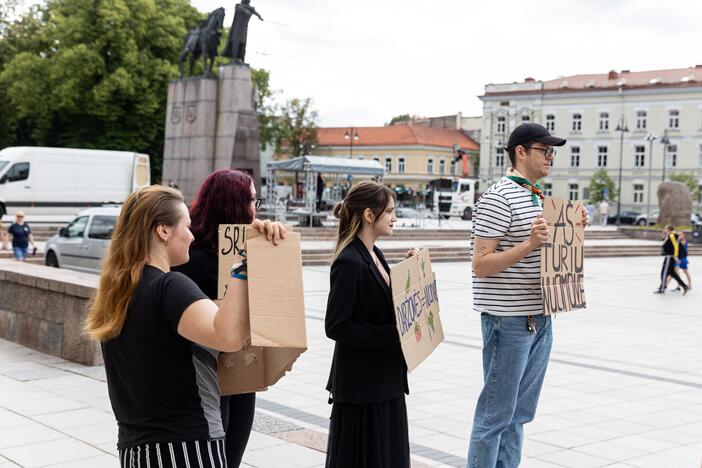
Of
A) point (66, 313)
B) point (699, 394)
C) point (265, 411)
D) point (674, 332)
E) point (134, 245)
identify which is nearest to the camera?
point (134, 245)

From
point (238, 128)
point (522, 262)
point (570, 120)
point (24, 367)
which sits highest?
point (570, 120)

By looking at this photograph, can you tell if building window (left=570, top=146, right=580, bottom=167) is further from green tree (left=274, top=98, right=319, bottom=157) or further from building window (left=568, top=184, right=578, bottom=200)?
green tree (left=274, top=98, right=319, bottom=157)

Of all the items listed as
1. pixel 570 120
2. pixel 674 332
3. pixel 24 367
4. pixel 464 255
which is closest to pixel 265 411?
pixel 24 367

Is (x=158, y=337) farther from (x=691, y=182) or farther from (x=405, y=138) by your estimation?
(x=405, y=138)

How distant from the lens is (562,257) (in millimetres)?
4688

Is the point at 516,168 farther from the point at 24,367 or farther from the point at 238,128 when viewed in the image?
the point at 238,128

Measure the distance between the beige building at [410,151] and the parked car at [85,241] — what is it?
7459 cm

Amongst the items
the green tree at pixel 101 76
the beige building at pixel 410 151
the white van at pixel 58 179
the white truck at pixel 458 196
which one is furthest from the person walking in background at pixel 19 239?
the beige building at pixel 410 151

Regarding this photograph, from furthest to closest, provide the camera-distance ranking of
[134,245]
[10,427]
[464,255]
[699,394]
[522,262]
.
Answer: [464,255] < [699,394] < [10,427] < [522,262] < [134,245]

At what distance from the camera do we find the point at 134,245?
290 cm

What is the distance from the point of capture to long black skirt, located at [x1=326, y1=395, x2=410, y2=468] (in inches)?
150

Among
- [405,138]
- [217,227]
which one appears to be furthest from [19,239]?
[405,138]

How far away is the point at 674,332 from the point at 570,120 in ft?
243

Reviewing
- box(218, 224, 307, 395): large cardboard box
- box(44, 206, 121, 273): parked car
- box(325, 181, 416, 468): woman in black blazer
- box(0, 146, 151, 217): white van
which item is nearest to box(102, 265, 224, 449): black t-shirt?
box(218, 224, 307, 395): large cardboard box
